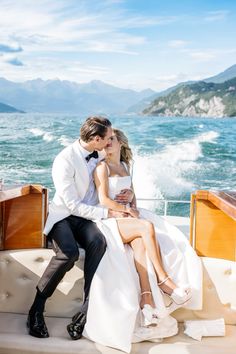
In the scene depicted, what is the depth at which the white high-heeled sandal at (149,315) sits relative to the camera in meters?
1.93

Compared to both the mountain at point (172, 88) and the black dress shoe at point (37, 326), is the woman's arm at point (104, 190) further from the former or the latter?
the mountain at point (172, 88)

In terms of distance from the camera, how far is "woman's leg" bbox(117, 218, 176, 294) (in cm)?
200

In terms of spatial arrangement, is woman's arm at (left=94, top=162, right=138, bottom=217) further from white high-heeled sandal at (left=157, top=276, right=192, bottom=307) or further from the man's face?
white high-heeled sandal at (left=157, top=276, right=192, bottom=307)

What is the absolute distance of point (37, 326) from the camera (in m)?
1.96

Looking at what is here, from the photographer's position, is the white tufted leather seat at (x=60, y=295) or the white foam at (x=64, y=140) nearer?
the white tufted leather seat at (x=60, y=295)

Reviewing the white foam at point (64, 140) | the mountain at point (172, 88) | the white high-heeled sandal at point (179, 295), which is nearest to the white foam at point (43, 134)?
the white foam at point (64, 140)

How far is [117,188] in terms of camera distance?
230 cm

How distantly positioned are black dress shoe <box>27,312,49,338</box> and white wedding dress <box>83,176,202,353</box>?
160mm

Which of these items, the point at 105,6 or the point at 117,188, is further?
the point at 105,6

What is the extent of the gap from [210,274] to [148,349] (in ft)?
1.44

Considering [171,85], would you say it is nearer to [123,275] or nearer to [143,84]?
[143,84]

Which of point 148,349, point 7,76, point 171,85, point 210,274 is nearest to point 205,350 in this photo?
point 148,349

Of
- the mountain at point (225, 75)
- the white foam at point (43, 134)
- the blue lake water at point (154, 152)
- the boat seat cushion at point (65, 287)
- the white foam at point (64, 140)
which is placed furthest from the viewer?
the mountain at point (225, 75)

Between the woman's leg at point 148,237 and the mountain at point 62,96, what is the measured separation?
16648 millimetres
